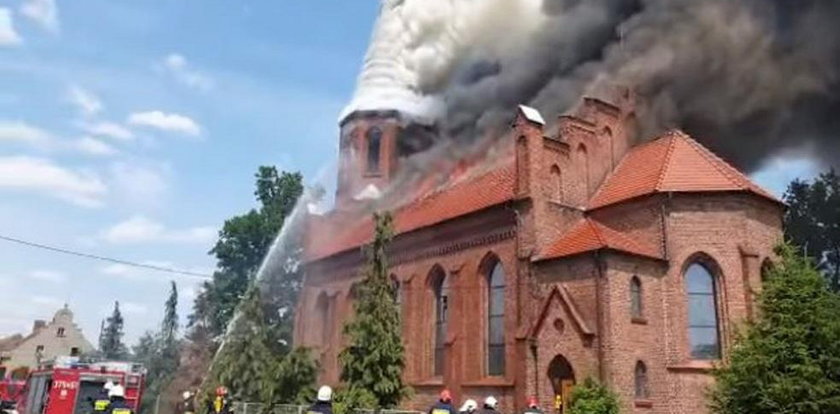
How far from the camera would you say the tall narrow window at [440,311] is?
103 feet

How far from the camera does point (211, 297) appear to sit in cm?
5578

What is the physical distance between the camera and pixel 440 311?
32.2 meters

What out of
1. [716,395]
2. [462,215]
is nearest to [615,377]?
[716,395]

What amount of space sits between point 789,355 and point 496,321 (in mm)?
12400

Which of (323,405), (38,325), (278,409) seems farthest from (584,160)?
(38,325)

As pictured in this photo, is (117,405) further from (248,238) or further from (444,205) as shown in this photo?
(248,238)

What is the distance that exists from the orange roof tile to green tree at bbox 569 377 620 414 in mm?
8098

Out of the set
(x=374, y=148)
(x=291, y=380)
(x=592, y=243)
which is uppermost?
(x=374, y=148)

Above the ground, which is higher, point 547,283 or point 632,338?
point 547,283

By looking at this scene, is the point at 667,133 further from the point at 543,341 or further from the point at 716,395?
the point at 716,395

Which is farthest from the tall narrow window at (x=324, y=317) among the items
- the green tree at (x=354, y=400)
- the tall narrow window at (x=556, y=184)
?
the tall narrow window at (x=556, y=184)

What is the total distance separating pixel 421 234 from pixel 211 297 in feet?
93.8

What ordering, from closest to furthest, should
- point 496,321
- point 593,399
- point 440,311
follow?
point 593,399 < point 496,321 < point 440,311

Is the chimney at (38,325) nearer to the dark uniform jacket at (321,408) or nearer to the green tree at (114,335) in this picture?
the green tree at (114,335)
